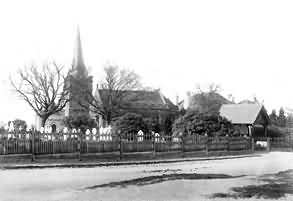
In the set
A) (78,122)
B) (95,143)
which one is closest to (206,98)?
(78,122)

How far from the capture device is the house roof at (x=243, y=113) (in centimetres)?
5324

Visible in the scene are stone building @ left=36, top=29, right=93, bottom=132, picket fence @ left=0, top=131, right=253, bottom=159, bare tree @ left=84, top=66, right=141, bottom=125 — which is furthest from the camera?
bare tree @ left=84, top=66, right=141, bottom=125

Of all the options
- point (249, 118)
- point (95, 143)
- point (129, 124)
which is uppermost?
point (249, 118)

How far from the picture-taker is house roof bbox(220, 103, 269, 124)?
53244 millimetres

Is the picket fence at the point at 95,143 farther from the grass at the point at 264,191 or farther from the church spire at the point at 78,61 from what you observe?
the church spire at the point at 78,61

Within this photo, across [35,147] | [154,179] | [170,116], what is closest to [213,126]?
[35,147]

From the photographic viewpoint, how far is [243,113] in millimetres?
54875

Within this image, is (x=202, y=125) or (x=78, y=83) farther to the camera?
(x=78, y=83)

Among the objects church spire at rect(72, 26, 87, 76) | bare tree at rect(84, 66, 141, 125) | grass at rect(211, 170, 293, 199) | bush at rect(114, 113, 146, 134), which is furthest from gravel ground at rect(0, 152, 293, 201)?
church spire at rect(72, 26, 87, 76)

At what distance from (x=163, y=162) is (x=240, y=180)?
8.90 m

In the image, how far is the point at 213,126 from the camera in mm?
30359

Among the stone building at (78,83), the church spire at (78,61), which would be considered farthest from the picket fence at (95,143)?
the church spire at (78,61)

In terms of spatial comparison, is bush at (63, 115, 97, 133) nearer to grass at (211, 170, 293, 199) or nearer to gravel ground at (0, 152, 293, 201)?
gravel ground at (0, 152, 293, 201)

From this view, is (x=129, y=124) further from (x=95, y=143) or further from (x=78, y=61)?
(x=78, y=61)
